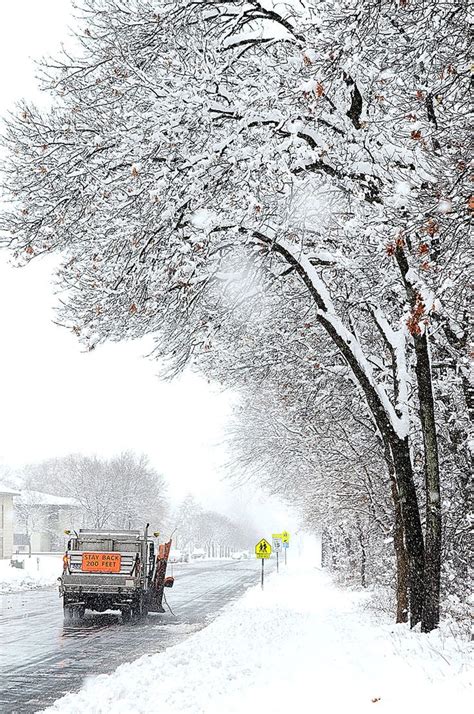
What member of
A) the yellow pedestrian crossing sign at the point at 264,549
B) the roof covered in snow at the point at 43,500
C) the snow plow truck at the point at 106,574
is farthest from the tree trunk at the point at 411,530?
the roof covered in snow at the point at 43,500

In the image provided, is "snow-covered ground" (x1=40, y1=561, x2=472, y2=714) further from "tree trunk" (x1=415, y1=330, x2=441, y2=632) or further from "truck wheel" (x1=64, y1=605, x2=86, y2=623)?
"truck wheel" (x1=64, y1=605, x2=86, y2=623)

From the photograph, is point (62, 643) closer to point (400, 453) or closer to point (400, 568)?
point (400, 568)

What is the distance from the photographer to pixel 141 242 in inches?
386

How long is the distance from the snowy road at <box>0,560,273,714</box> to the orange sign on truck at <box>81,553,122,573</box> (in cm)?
132

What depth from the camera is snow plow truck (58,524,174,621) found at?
20.8 m

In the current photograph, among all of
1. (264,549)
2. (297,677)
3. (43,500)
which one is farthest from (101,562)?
(43,500)

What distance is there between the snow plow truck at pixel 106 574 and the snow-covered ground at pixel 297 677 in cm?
677

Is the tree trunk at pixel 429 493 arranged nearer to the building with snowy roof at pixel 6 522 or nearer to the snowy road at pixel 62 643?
the snowy road at pixel 62 643

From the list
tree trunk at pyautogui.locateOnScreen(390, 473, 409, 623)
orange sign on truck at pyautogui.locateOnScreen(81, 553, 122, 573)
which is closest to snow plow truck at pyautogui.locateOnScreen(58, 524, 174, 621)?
orange sign on truck at pyautogui.locateOnScreen(81, 553, 122, 573)

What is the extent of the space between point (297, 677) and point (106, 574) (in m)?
13.0

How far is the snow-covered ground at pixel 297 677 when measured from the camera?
22.2 feet

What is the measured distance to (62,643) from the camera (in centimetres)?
1599

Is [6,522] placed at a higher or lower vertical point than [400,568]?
lower

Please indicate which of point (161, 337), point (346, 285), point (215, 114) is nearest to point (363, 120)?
point (215, 114)
